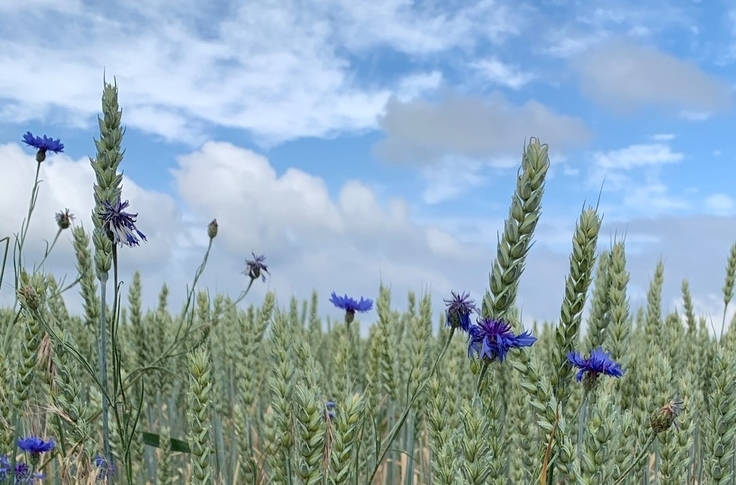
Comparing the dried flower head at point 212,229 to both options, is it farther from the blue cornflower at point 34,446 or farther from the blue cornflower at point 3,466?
the blue cornflower at point 3,466

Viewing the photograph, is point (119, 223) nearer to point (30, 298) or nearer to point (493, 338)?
point (30, 298)

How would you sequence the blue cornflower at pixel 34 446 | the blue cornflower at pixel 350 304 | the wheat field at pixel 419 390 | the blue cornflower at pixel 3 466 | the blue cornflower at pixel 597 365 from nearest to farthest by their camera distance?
the wheat field at pixel 419 390 → the blue cornflower at pixel 597 365 → the blue cornflower at pixel 3 466 → the blue cornflower at pixel 34 446 → the blue cornflower at pixel 350 304

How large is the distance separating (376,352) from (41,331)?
1.32 m

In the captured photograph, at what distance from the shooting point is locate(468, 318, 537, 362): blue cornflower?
6.16 ft

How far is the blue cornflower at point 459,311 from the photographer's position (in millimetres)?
2281

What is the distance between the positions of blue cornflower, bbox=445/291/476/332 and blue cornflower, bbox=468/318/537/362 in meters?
0.33

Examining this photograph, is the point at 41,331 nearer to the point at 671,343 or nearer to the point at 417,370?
the point at 417,370

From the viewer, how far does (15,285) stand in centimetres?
280

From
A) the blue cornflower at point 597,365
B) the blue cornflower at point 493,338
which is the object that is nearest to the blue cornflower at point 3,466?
the blue cornflower at point 493,338

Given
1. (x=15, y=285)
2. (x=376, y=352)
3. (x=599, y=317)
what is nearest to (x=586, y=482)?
(x=599, y=317)

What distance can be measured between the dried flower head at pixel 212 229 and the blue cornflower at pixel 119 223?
185cm

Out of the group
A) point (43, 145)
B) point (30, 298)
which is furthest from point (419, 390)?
point (43, 145)

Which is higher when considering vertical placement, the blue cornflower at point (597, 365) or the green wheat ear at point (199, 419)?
the blue cornflower at point (597, 365)

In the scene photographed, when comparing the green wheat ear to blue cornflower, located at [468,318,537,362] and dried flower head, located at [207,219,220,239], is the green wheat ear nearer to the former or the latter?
blue cornflower, located at [468,318,537,362]
